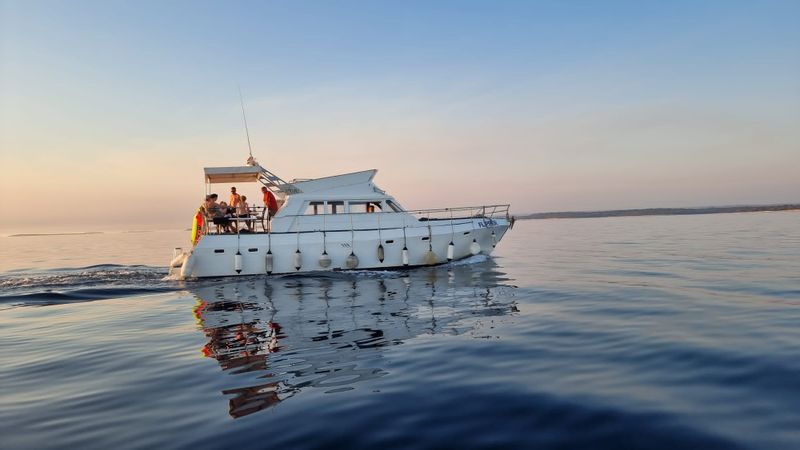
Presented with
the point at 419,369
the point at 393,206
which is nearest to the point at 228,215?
the point at 393,206

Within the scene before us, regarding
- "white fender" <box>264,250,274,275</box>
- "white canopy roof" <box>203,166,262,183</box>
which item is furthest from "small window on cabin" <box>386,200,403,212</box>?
"white canopy roof" <box>203,166,262,183</box>

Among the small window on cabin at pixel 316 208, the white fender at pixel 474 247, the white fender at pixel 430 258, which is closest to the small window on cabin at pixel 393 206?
the white fender at pixel 430 258

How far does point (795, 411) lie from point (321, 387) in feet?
15.5

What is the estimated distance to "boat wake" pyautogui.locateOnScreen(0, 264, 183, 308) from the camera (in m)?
14.0

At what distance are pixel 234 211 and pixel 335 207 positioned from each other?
395cm

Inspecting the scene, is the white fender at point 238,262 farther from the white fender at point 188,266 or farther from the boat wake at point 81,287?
the boat wake at point 81,287

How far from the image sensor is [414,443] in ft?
12.9

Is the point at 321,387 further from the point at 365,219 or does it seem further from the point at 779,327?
the point at 365,219

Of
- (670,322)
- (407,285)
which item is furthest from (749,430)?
Answer: (407,285)

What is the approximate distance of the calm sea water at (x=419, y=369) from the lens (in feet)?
13.7

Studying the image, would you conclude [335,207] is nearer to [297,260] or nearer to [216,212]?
[297,260]

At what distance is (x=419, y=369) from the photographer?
19.8 feet

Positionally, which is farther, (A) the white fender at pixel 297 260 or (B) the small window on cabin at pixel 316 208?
(B) the small window on cabin at pixel 316 208

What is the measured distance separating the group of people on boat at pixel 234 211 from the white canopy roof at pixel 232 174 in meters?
0.46
